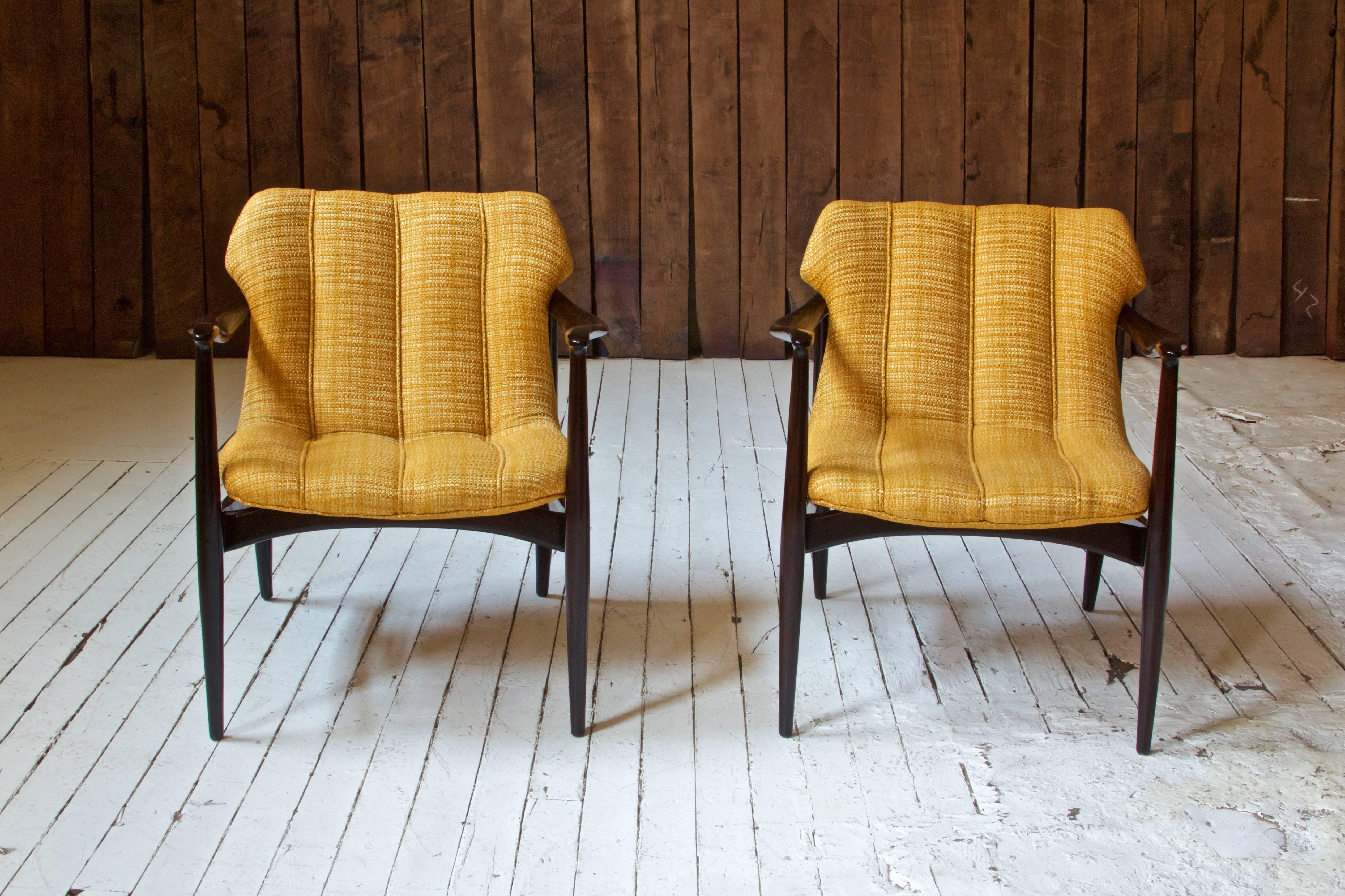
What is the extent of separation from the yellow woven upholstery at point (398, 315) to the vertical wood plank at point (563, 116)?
6.59ft

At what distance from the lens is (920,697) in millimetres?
2115

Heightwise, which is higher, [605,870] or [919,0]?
[919,0]

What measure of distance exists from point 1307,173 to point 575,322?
338cm

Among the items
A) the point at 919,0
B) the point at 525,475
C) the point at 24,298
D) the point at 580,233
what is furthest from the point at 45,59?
the point at 525,475

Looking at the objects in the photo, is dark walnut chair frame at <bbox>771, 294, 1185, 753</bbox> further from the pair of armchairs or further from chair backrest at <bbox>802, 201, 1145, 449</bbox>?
chair backrest at <bbox>802, 201, 1145, 449</bbox>

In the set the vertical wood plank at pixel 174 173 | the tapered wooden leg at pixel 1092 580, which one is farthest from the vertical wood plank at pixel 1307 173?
the vertical wood plank at pixel 174 173

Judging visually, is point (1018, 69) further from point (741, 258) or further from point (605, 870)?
point (605, 870)

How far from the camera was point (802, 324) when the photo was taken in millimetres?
2125

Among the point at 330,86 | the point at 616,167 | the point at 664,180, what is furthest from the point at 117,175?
the point at 664,180

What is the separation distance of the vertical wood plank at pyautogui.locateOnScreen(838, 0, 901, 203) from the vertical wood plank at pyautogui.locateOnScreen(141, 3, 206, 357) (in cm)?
231

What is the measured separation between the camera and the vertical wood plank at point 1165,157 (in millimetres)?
4199

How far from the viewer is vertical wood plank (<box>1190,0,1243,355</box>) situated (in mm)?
4199

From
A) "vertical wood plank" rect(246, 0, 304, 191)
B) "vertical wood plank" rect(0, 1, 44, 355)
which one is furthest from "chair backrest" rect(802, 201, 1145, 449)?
"vertical wood plank" rect(0, 1, 44, 355)

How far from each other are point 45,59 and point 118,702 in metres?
3.11
